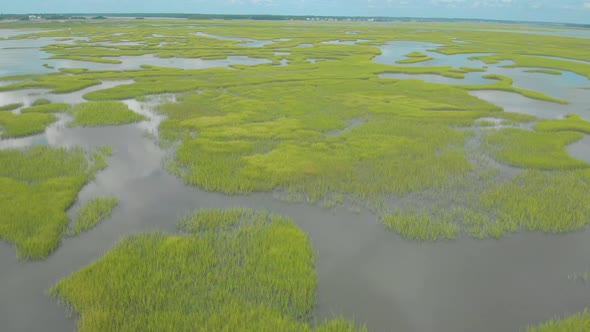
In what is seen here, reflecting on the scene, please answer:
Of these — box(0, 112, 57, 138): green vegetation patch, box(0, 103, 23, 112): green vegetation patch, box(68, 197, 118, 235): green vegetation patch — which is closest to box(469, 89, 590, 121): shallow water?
box(68, 197, 118, 235): green vegetation patch

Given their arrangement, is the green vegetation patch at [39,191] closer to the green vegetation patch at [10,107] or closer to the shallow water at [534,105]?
the green vegetation patch at [10,107]

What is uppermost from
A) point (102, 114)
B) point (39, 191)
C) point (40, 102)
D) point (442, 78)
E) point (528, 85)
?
point (442, 78)

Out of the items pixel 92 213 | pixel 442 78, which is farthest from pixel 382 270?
pixel 442 78

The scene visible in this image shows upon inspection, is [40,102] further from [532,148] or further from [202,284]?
[532,148]

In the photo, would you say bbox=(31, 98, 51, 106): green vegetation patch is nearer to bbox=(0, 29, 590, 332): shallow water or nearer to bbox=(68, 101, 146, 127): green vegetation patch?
bbox=(68, 101, 146, 127): green vegetation patch

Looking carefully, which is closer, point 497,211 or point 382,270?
point 382,270

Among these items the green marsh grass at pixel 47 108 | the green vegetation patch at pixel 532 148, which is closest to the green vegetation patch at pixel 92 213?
the green marsh grass at pixel 47 108
